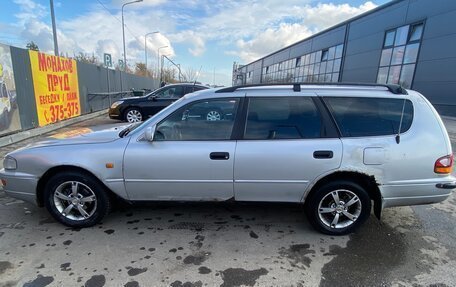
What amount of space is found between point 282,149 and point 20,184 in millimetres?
2949

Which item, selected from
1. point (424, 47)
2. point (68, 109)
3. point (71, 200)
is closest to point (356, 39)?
point (424, 47)

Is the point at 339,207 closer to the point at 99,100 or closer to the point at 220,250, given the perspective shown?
the point at 220,250

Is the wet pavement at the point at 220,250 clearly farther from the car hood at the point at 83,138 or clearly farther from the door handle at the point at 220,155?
the car hood at the point at 83,138

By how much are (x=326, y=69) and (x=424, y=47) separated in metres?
12.8

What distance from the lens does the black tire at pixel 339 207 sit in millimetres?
3113

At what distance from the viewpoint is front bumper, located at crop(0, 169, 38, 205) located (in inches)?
126

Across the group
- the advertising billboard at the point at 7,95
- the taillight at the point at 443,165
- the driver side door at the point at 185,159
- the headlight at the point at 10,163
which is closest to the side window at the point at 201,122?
the driver side door at the point at 185,159

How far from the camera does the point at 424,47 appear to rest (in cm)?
1781

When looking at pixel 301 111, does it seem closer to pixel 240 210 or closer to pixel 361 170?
pixel 361 170

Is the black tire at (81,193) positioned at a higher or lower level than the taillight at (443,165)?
lower

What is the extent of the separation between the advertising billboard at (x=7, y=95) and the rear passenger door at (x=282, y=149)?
706cm

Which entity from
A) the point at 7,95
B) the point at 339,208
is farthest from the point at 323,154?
the point at 7,95

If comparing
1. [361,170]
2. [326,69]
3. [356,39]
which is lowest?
[361,170]

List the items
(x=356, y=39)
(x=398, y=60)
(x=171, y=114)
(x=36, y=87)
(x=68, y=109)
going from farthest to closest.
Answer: (x=356, y=39) < (x=398, y=60) < (x=68, y=109) < (x=36, y=87) < (x=171, y=114)
